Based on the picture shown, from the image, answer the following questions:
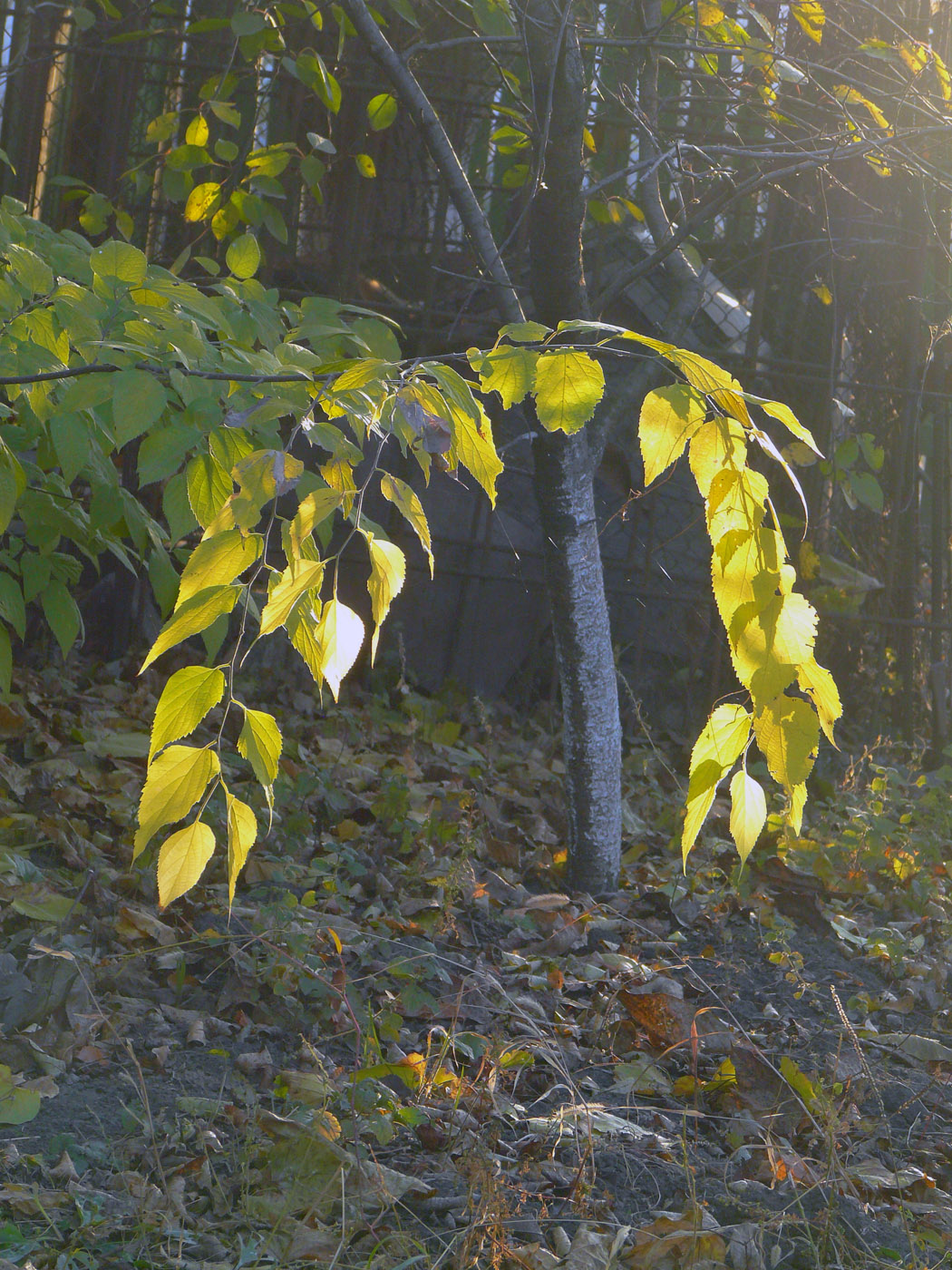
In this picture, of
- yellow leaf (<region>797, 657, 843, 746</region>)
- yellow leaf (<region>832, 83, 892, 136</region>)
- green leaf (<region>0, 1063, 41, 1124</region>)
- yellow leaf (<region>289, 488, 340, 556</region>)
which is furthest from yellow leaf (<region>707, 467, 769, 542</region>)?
yellow leaf (<region>832, 83, 892, 136</region>)

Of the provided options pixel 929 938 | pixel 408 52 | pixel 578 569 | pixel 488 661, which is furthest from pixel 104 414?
pixel 488 661

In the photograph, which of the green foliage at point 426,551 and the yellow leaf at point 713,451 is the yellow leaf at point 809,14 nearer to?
the green foliage at point 426,551

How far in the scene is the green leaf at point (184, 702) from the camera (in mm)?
951

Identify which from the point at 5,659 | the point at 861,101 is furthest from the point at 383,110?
the point at 5,659

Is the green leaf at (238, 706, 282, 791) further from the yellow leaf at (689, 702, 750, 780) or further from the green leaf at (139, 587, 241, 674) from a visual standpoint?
the yellow leaf at (689, 702, 750, 780)

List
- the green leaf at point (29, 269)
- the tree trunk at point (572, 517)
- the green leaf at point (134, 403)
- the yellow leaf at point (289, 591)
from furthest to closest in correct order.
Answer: the tree trunk at point (572, 517) < the green leaf at point (29, 269) < the green leaf at point (134, 403) < the yellow leaf at point (289, 591)

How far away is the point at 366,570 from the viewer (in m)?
5.11

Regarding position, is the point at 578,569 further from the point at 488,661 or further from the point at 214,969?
the point at 488,661

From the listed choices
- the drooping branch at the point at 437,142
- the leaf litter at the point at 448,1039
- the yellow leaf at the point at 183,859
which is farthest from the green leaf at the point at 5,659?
the drooping branch at the point at 437,142

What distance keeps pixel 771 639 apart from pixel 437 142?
267 centimetres

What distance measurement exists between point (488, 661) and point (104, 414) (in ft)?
12.5

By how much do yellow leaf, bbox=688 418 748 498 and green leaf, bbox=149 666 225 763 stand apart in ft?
1.60

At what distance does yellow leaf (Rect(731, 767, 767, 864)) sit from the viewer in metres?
1.02

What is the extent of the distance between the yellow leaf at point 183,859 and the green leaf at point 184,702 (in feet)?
0.34
